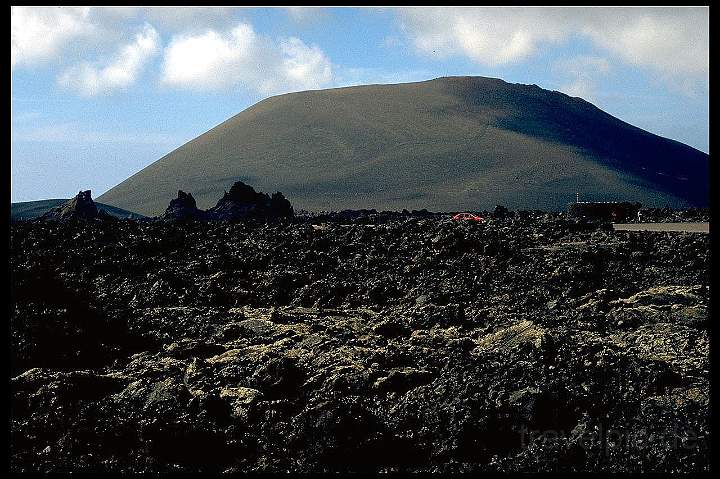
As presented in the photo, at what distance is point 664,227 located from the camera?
2150 centimetres

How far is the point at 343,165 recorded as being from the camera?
230ft

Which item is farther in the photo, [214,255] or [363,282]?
[214,255]

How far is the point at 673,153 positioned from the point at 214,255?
69819mm

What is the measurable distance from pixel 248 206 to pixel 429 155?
128 feet

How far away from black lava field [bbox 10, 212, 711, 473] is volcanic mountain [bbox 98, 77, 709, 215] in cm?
3969

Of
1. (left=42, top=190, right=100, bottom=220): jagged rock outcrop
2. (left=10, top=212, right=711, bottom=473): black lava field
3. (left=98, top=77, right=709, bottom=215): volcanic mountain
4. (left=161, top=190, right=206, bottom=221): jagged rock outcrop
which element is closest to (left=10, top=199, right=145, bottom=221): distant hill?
(left=98, top=77, right=709, bottom=215): volcanic mountain

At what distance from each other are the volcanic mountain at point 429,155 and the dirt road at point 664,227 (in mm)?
33396

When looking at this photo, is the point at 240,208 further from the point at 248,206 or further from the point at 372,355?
the point at 372,355

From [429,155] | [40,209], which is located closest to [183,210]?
[40,209]

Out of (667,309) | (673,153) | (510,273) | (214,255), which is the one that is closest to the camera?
(667,309)

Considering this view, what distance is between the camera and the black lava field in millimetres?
8406

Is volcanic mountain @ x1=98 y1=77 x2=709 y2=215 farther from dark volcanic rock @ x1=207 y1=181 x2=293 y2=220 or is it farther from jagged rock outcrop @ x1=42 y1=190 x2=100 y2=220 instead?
jagged rock outcrop @ x1=42 y1=190 x2=100 y2=220

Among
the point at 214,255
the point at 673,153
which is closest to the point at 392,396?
the point at 214,255

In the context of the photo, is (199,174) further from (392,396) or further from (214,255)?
(392,396)
